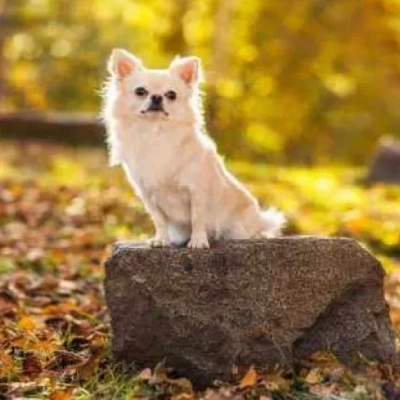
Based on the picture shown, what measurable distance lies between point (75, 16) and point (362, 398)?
18.7m

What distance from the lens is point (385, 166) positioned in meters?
13.9

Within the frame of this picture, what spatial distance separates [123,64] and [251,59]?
1739 cm

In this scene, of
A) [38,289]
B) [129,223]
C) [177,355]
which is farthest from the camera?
[129,223]

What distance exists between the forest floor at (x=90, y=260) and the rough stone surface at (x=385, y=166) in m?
0.32

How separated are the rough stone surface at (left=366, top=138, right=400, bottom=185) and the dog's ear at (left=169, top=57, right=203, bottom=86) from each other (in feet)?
30.0

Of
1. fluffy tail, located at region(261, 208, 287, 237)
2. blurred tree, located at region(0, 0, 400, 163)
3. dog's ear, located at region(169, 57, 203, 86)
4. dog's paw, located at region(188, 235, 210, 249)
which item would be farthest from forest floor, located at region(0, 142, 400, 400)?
blurred tree, located at region(0, 0, 400, 163)

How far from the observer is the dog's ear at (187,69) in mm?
4758

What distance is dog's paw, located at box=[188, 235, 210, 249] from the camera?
477cm

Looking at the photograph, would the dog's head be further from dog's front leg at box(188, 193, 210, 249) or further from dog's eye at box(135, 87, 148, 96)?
dog's front leg at box(188, 193, 210, 249)

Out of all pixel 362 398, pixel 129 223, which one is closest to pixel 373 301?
pixel 362 398

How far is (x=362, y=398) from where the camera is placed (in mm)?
4266

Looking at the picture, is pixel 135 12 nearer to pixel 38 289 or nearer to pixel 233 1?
pixel 233 1

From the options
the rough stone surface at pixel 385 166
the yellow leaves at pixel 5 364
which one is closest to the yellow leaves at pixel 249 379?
the yellow leaves at pixel 5 364

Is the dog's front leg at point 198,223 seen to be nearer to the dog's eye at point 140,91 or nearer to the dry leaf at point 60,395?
the dog's eye at point 140,91
